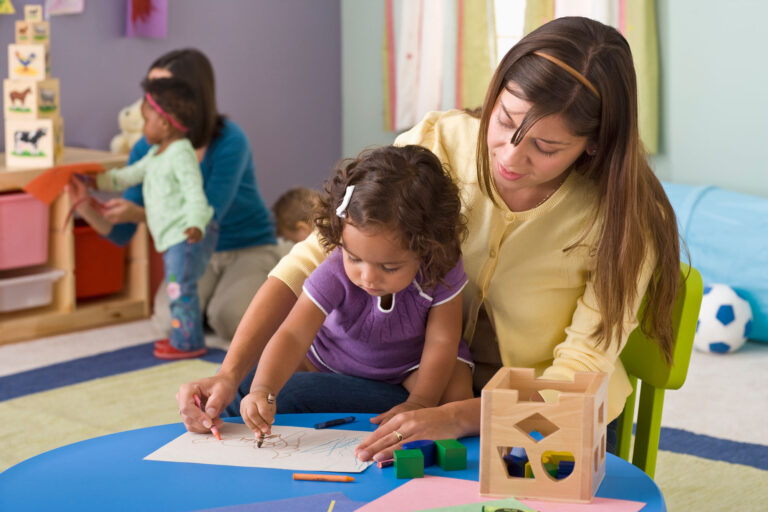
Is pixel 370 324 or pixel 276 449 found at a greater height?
pixel 370 324

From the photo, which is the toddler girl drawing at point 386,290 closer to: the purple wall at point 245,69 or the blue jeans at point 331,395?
the blue jeans at point 331,395

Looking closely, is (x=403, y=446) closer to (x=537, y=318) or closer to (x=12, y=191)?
(x=537, y=318)

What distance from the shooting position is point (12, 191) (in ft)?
10.4

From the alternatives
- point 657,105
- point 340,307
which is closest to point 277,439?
point 340,307

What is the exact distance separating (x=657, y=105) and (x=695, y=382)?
51.5 inches

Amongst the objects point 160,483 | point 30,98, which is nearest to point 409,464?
point 160,483

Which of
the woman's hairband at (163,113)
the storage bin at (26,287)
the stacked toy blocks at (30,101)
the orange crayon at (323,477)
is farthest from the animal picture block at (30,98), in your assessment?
the orange crayon at (323,477)

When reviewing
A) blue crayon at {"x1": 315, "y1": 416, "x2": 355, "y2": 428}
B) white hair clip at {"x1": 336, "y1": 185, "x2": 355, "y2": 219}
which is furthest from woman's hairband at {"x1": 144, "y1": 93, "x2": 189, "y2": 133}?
blue crayon at {"x1": 315, "y1": 416, "x2": 355, "y2": 428}

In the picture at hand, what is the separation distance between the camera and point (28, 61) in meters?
3.15

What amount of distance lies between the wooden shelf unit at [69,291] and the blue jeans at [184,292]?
1.30 ft

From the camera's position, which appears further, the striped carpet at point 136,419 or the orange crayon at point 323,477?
the striped carpet at point 136,419

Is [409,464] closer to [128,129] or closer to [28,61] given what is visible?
[28,61]

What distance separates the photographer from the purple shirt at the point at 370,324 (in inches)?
55.5

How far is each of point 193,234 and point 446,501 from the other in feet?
6.68
